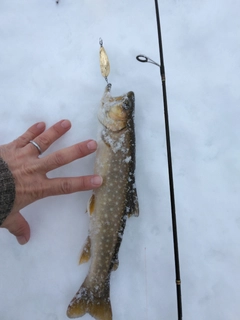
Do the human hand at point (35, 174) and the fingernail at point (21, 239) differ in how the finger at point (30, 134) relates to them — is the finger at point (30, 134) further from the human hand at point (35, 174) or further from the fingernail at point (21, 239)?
the fingernail at point (21, 239)

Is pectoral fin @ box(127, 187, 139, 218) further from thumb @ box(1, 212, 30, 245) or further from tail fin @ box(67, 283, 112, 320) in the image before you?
thumb @ box(1, 212, 30, 245)

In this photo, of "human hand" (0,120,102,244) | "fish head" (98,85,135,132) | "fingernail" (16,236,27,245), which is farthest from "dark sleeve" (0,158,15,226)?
"fish head" (98,85,135,132)

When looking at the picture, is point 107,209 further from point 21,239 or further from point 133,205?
point 21,239

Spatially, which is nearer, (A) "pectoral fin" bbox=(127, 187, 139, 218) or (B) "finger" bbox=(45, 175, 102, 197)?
(B) "finger" bbox=(45, 175, 102, 197)

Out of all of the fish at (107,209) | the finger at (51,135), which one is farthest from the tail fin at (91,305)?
the finger at (51,135)

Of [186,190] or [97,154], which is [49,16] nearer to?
[97,154]

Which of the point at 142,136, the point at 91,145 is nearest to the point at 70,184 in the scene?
the point at 91,145
